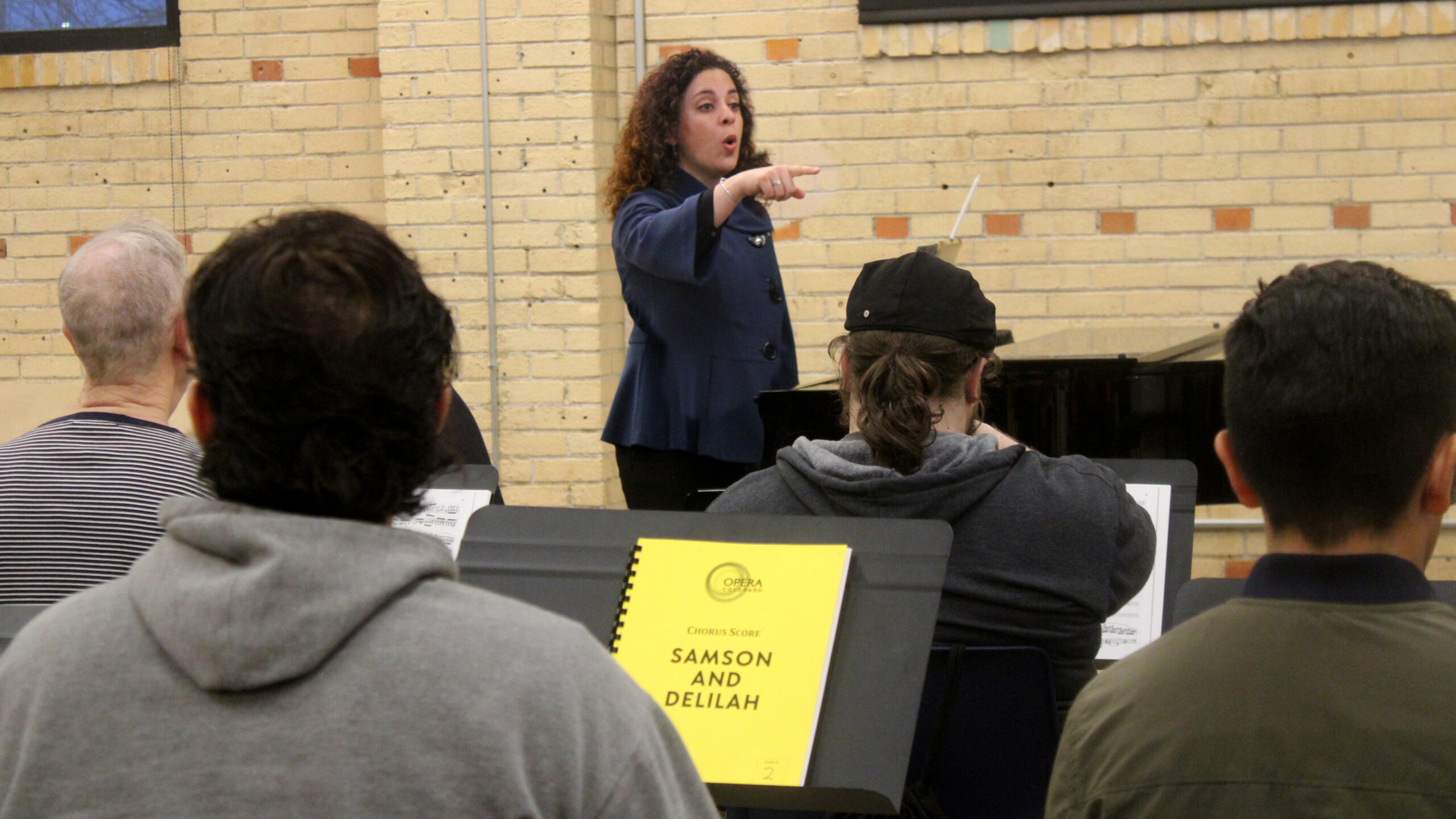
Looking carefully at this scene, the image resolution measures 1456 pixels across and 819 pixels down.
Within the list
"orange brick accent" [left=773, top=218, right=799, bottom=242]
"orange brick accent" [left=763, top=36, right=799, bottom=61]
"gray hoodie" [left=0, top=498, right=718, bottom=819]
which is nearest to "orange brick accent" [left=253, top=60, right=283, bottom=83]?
"orange brick accent" [left=763, top=36, right=799, bottom=61]

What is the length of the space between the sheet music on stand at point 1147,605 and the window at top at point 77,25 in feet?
11.5

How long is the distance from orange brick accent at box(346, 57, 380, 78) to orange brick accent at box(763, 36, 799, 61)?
1150mm

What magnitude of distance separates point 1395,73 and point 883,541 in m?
3.02

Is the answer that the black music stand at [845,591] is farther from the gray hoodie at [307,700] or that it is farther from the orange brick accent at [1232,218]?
the orange brick accent at [1232,218]

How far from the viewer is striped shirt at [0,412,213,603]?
5.87 feet

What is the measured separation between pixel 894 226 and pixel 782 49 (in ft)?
1.91

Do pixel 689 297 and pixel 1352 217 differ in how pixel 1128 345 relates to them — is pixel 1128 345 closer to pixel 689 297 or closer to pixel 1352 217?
pixel 1352 217

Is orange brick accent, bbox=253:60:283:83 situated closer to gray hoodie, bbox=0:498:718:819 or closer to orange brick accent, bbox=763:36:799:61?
orange brick accent, bbox=763:36:799:61

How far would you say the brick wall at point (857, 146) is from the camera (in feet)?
12.3

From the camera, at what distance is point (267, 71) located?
4.19m

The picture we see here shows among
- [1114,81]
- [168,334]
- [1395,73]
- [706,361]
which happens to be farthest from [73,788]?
[1395,73]

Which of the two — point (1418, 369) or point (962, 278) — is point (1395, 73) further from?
point (1418, 369)

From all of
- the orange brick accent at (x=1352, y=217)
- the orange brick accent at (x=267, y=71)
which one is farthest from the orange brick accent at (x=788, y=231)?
the orange brick accent at (x=267, y=71)

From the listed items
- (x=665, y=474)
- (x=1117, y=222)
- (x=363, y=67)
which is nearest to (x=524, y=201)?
(x=363, y=67)
